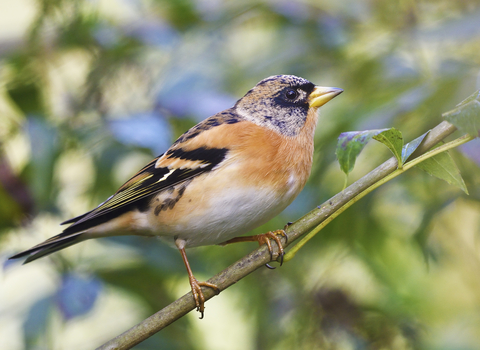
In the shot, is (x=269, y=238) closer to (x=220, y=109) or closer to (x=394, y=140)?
(x=220, y=109)

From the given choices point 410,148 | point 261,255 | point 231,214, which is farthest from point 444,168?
point 231,214

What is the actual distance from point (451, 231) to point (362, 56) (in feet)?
3.18

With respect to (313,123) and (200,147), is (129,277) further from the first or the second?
(313,123)

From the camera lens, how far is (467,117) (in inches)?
37.2

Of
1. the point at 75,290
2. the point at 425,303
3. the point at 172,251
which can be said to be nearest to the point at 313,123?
the point at 172,251

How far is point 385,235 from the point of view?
7.01ft

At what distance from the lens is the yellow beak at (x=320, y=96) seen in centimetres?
185

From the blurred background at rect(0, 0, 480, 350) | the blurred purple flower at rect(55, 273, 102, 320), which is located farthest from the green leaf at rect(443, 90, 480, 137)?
the blurred purple flower at rect(55, 273, 102, 320)

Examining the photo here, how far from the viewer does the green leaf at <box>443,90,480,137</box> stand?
3.04ft

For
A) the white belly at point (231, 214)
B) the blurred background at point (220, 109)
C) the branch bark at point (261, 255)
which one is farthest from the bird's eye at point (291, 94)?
the branch bark at point (261, 255)

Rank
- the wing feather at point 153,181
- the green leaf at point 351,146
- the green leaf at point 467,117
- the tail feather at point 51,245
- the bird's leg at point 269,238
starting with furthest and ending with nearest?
1. the wing feather at point 153,181
2. the tail feather at point 51,245
3. the bird's leg at point 269,238
4. the green leaf at point 351,146
5. the green leaf at point 467,117

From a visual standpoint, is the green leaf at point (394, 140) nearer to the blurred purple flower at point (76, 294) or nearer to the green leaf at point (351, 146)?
the green leaf at point (351, 146)

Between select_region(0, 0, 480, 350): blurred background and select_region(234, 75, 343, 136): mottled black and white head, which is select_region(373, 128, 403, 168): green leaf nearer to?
select_region(0, 0, 480, 350): blurred background

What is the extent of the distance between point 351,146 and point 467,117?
24cm
